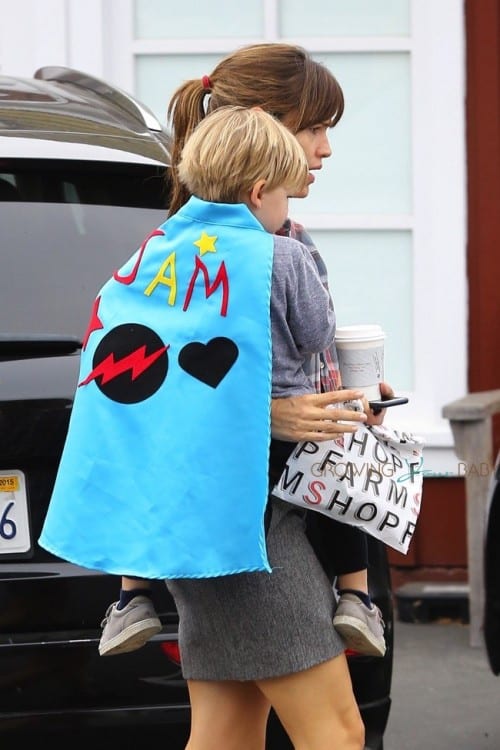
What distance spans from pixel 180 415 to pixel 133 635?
48 centimetres

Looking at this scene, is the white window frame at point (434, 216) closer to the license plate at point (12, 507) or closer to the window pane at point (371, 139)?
the window pane at point (371, 139)

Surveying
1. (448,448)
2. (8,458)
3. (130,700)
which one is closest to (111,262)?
(8,458)

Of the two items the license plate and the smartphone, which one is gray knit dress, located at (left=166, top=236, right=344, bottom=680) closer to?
the smartphone

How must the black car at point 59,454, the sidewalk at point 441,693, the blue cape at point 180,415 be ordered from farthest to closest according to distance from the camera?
the sidewalk at point 441,693, the black car at point 59,454, the blue cape at point 180,415

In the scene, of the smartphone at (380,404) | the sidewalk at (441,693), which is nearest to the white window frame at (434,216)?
the sidewalk at (441,693)

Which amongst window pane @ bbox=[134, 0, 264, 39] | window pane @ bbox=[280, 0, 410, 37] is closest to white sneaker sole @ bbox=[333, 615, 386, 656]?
window pane @ bbox=[280, 0, 410, 37]

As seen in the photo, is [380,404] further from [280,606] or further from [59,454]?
[59,454]

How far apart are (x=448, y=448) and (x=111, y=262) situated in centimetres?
329

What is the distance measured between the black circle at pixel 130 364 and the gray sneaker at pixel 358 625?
54 cm

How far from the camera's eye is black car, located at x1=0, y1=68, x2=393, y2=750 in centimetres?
313

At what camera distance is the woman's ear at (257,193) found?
2543 millimetres

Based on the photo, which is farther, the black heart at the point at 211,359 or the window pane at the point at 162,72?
the window pane at the point at 162,72

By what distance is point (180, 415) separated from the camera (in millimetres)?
2486

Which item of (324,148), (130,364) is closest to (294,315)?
(130,364)
